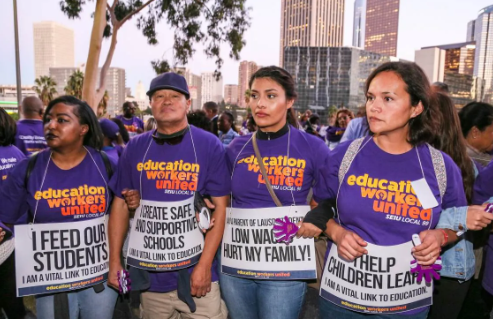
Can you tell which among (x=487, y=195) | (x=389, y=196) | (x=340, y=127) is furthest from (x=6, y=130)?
(x=340, y=127)

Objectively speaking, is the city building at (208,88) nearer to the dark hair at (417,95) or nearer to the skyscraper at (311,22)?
the skyscraper at (311,22)

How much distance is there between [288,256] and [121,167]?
4.36 feet

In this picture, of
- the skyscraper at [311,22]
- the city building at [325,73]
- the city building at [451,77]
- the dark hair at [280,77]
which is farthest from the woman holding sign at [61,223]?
the skyscraper at [311,22]

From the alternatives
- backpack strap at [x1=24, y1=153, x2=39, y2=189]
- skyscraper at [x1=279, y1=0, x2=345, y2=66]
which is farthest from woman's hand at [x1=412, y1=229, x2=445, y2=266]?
skyscraper at [x1=279, y1=0, x2=345, y2=66]

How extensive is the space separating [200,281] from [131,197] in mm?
744

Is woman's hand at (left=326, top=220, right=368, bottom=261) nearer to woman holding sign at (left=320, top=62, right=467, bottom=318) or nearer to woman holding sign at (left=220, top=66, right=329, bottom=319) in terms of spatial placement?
woman holding sign at (left=320, top=62, right=467, bottom=318)

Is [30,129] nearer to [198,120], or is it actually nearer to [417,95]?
[198,120]

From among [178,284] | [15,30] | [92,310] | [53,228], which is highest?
[15,30]

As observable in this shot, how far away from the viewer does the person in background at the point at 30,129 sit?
5648mm

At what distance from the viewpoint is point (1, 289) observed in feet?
10.4

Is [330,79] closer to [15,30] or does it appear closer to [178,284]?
[15,30]

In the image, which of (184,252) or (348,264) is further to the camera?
(184,252)

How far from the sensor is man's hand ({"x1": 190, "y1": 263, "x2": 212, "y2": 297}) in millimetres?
2439

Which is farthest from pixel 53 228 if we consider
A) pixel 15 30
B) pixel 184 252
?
pixel 15 30
